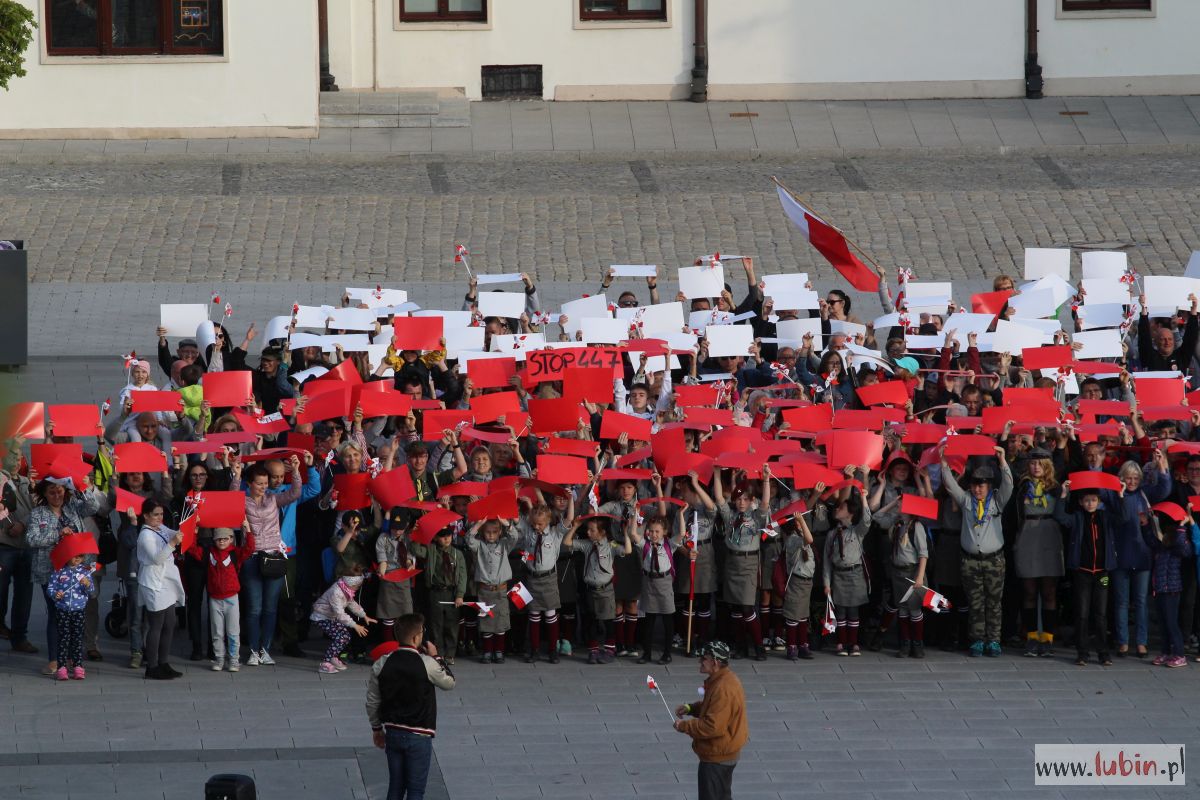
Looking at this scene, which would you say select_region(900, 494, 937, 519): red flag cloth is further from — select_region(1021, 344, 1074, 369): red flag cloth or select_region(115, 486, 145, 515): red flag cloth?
select_region(115, 486, 145, 515): red flag cloth

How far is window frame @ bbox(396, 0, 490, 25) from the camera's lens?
30.3m

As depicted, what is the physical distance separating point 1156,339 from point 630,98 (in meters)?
14.9

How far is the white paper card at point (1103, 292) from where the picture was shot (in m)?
17.7

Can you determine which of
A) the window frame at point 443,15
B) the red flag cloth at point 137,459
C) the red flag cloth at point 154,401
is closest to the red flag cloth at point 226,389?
the red flag cloth at point 154,401

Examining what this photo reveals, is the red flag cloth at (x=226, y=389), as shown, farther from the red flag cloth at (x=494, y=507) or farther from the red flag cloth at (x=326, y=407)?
the red flag cloth at (x=494, y=507)

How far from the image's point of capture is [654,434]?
14219mm

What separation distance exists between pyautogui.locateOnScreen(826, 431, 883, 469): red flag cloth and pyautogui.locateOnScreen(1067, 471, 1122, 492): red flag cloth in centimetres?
134

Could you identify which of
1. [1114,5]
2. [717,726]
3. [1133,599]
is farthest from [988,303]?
[1114,5]

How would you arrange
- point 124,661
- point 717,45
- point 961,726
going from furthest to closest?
point 717,45, point 124,661, point 961,726

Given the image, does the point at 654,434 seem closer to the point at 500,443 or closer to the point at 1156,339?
the point at 500,443

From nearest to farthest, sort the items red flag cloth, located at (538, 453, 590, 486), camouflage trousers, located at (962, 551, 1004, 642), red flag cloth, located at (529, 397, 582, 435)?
red flag cloth, located at (538, 453, 590, 486) → camouflage trousers, located at (962, 551, 1004, 642) → red flag cloth, located at (529, 397, 582, 435)

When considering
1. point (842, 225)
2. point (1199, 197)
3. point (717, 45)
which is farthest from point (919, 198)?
point (717, 45)

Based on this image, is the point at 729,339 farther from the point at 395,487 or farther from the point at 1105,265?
the point at 1105,265

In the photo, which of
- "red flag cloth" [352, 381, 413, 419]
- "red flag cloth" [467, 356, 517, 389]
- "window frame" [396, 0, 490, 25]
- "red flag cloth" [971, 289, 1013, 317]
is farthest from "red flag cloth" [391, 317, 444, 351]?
"window frame" [396, 0, 490, 25]
